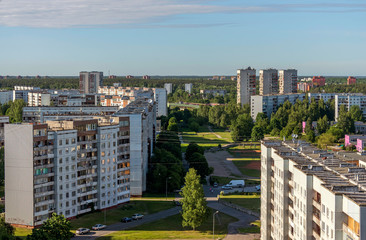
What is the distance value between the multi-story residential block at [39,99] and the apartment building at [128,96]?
8739 millimetres

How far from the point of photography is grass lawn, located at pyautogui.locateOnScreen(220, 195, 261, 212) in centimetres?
3766

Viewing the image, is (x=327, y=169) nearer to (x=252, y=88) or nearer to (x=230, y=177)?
(x=230, y=177)

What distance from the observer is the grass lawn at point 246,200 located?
37.7 meters

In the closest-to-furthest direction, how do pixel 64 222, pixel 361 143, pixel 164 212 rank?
pixel 64 222 < pixel 164 212 < pixel 361 143

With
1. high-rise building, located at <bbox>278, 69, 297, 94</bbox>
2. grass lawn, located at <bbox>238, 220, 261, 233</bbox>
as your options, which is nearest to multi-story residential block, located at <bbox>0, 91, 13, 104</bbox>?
high-rise building, located at <bbox>278, 69, 297, 94</bbox>

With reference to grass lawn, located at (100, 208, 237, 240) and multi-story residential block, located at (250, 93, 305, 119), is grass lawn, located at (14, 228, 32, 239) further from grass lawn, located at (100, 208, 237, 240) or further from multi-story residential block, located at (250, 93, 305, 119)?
multi-story residential block, located at (250, 93, 305, 119)

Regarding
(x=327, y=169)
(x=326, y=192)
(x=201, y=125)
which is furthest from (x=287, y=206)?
(x=201, y=125)

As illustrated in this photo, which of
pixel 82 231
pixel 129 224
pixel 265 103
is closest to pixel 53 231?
pixel 82 231

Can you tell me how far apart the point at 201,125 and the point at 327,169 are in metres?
75.4

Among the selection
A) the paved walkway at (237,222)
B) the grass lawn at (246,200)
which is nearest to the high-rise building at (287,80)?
the grass lawn at (246,200)

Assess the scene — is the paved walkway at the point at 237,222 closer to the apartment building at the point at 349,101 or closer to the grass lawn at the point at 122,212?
the grass lawn at the point at 122,212

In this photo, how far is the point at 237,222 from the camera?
3409 centimetres

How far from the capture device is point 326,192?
61.7 ft

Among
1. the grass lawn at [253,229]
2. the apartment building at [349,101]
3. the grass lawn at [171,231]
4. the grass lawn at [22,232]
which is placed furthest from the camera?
the apartment building at [349,101]
